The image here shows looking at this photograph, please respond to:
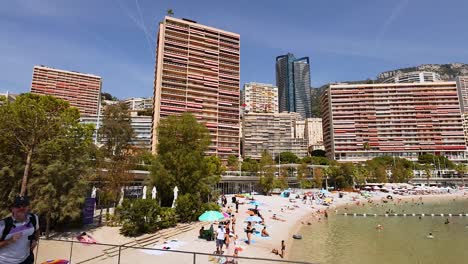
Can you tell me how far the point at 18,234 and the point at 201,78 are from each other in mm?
105424

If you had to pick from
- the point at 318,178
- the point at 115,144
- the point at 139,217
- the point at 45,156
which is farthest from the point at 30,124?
the point at 318,178

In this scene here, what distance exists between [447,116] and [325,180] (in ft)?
280

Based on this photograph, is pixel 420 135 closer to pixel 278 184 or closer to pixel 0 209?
pixel 278 184

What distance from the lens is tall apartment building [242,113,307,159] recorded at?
555 feet

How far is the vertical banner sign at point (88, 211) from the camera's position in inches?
917

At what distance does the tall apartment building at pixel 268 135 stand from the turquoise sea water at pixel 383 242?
130 meters

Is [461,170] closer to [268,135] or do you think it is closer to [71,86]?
[268,135]

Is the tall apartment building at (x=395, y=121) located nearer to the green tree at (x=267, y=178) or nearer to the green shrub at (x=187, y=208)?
the green tree at (x=267, y=178)

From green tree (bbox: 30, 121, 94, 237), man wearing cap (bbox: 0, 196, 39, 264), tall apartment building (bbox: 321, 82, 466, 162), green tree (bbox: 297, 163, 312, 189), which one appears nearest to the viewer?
man wearing cap (bbox: 0, 196, 39, 264)

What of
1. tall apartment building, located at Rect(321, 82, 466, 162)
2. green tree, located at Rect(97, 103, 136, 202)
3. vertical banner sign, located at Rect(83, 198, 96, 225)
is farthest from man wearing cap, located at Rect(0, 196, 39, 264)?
tall apartment building, located at Rect(321, 82, 466, 162)

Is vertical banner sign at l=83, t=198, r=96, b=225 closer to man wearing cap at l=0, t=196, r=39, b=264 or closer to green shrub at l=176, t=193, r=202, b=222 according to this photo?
green shrub at l=176, t=193, r=202, b=222

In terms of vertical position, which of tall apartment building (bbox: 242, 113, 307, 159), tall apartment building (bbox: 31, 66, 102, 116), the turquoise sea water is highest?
tall apartment building (bbox: 31, 66, 102, 116)

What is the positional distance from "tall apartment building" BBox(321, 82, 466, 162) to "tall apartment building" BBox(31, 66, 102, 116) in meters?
134

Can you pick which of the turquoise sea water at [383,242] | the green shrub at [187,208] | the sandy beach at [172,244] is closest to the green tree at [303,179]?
the sandy beach at [172,244]
